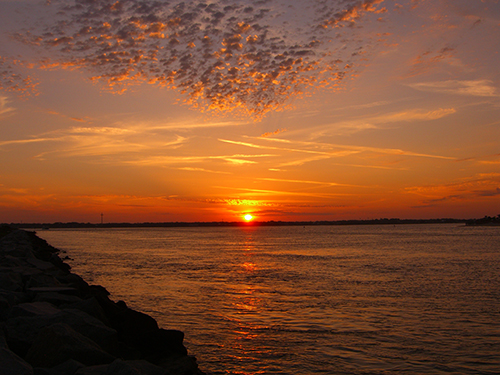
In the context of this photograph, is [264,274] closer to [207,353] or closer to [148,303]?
[148,303]

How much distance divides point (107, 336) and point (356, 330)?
731cm

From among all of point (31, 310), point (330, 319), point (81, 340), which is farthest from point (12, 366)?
point (330, 319)

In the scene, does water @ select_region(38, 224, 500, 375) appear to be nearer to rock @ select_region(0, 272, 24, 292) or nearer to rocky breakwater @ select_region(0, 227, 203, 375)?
rocky breakwater @ select_region(0, 227, 203, 375)

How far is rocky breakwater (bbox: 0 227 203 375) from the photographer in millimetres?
7434

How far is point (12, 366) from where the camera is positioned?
22.6 ft

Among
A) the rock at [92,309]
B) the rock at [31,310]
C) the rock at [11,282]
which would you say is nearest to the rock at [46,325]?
the rock at [31,310]

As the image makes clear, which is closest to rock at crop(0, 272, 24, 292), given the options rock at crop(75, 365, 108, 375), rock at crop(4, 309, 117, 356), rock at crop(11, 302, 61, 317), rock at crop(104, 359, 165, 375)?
rock at crop(11, 302, 61, 317)

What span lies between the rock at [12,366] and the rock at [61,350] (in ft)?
3.45

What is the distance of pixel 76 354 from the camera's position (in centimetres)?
821

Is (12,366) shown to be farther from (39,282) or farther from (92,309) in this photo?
(39,282)

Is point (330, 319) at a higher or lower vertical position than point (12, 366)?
lower

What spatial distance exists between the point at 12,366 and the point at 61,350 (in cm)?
132

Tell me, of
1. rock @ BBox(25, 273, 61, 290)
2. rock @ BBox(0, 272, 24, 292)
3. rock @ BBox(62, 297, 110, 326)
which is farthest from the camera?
rock @ BBox(25, 273, 61, 290)

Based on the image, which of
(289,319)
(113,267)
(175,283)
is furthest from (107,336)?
(113,267)
